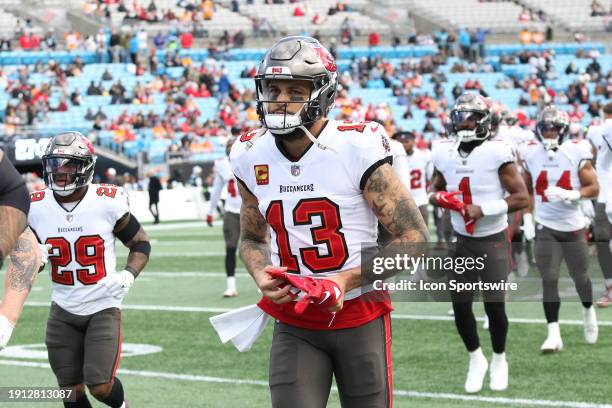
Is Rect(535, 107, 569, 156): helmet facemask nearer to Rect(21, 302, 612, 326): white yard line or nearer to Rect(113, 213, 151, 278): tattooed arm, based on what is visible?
Rect(21, 302, 612, 326): white yard line

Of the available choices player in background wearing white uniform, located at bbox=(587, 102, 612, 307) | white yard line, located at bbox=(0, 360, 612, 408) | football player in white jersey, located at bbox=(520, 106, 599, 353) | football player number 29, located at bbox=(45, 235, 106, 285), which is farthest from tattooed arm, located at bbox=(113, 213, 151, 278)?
player in background wearing white uniform, located at bbox=(587, 102, 612, 307)

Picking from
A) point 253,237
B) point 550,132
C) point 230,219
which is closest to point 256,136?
point 253,237

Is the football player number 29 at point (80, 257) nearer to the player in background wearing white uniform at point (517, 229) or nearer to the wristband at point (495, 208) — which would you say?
the wristband at point (495, 208)

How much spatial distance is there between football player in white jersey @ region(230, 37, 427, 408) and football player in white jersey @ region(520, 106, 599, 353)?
458cm

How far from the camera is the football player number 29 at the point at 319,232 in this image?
4.17 m

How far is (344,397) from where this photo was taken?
4250 millimetres

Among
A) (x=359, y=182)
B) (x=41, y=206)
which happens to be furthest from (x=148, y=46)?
(x=359, y=182)

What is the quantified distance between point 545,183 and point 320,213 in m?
5.22

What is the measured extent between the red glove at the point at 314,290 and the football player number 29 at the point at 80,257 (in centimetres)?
245

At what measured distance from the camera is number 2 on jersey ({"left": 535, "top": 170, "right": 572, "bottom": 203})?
897 centimetres

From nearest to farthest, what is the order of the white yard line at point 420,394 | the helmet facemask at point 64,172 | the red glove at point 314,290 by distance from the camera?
the red glove at point 314,290
the helmet facemask at point 64,172
the white yard line at point 420,394

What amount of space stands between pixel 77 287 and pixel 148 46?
29.2 m

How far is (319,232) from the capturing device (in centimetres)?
419

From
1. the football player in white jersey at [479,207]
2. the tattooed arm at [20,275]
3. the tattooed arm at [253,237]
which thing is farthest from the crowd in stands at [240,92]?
the tattooed arm at [20,275]
